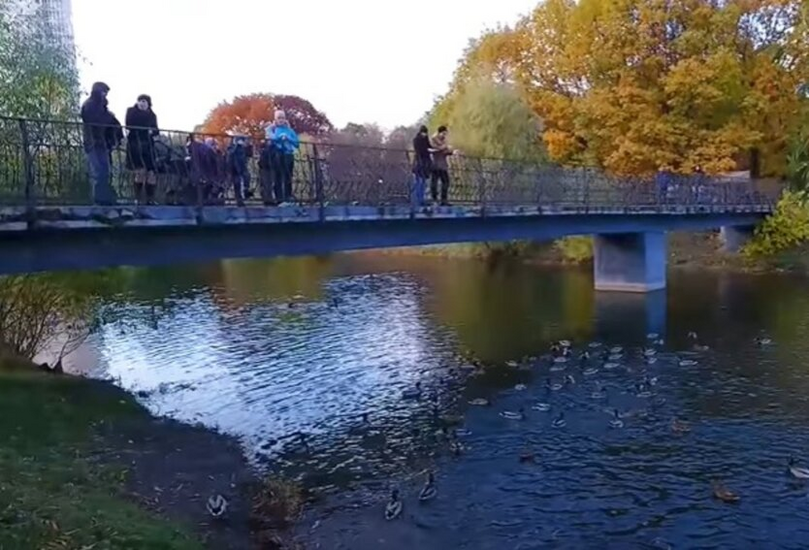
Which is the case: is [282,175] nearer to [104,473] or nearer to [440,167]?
[440,167]

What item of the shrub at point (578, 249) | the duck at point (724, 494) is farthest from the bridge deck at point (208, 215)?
the shrub at point (578, 249)

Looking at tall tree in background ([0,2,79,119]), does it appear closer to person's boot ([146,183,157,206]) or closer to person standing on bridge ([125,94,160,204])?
person standing on bridge ([125,94,160,204])

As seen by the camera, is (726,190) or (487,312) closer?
(487,312)

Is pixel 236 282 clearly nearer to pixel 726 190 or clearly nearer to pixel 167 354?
pixel 167 354

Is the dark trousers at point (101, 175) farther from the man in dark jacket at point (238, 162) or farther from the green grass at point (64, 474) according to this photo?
the green grass at point (64, 474)

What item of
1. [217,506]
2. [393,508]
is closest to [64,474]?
[217,506]

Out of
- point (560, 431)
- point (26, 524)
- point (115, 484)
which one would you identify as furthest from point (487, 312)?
point (26, 524)

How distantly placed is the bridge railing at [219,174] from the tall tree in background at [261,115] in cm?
5563

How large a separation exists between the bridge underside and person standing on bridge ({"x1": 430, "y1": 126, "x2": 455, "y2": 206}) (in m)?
0.76

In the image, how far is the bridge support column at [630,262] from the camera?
3262 centimetres

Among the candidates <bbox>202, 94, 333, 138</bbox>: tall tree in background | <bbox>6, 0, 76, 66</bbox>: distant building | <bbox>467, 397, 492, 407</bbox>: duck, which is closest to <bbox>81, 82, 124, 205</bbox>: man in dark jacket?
<bbox>6, 0, 76, 66</bbox>: distant building

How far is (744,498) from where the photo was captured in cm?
1144

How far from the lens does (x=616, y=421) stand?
49.7 ft

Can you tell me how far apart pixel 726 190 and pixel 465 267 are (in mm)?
13306
